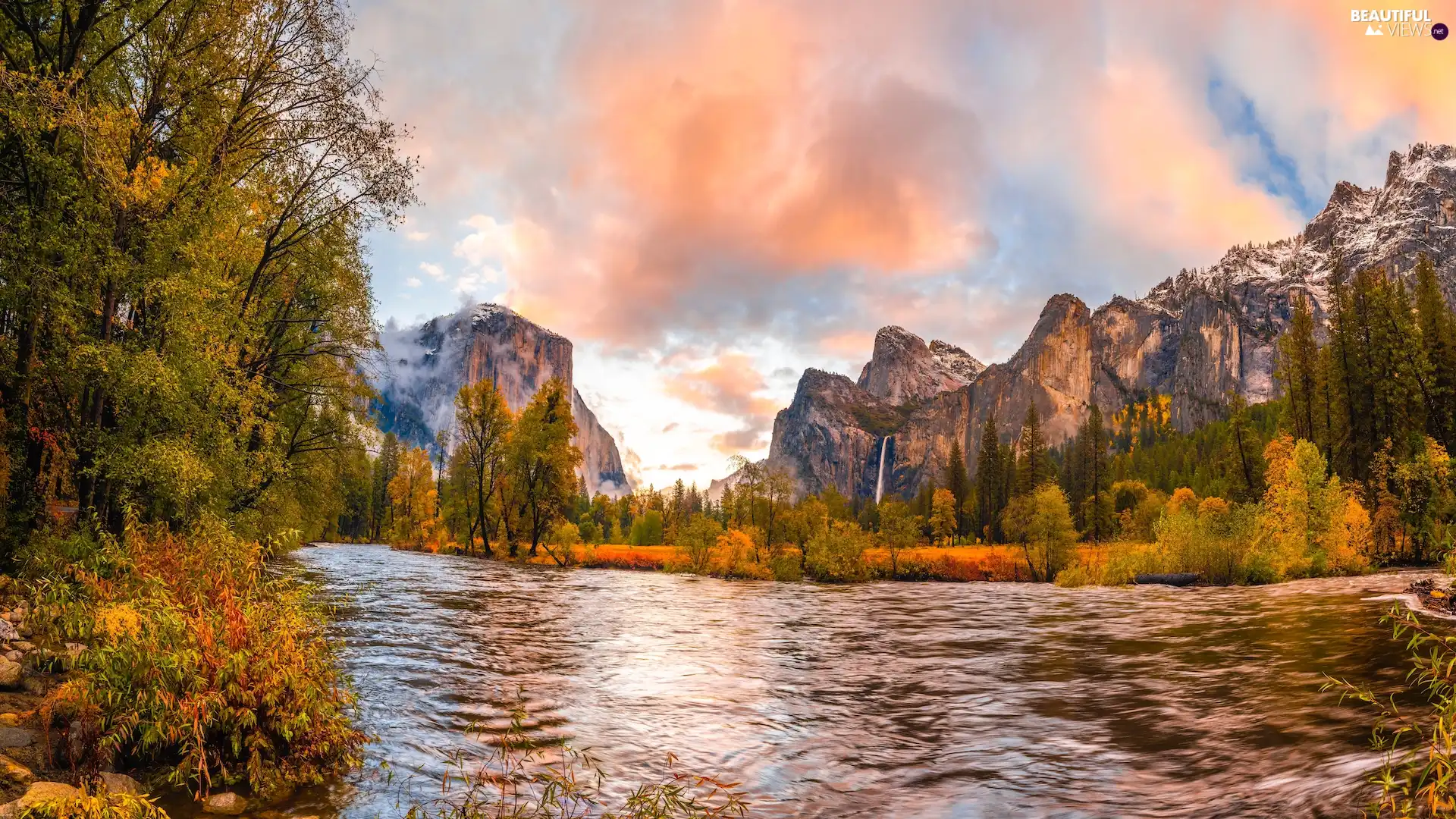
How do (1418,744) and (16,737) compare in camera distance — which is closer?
(16,737)

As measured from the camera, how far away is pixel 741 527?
53938mm

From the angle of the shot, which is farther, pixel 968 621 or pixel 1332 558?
pixel 1332 558

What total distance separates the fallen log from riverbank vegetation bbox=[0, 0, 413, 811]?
4135 centimetres

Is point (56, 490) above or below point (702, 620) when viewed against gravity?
above

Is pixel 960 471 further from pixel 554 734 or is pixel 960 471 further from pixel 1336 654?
pixel 554 734

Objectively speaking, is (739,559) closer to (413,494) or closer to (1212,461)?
(413,494)

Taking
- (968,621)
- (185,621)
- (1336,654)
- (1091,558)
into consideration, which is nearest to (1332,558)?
(1091,558)

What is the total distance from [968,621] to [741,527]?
30.3 meters

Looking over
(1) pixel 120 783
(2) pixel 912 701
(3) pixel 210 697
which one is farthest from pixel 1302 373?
(1) pixel 120 783

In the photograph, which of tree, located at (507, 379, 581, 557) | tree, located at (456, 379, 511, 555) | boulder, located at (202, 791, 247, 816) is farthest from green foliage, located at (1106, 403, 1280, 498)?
boulder, located at (202, 791, 247, 816)

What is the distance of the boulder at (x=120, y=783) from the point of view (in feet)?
21.1

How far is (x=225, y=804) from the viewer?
6.81 meters

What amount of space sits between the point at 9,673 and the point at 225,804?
15.2ft

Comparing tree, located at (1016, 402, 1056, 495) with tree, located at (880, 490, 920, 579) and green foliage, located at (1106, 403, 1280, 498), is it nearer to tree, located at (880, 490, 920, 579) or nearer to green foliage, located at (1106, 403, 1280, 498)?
green foliage, located at (1106, 403, 1280, 498)
